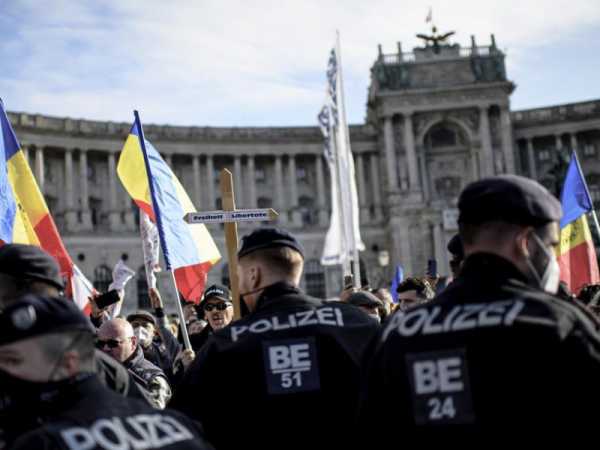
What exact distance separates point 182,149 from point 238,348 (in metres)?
55.5

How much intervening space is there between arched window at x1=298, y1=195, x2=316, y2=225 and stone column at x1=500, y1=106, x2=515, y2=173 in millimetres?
14807

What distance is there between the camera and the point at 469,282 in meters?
3.59

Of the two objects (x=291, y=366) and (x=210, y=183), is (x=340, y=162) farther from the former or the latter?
(x=210, y=183)

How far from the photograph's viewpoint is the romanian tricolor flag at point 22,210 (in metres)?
10.0

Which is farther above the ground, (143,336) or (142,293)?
(142,293)

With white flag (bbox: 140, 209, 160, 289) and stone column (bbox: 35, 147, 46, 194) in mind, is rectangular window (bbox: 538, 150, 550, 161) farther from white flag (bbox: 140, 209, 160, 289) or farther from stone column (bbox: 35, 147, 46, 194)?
white flag (bbox: 140, 209, 160, 289)

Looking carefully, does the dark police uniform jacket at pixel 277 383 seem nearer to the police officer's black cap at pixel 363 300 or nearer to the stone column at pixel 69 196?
the police officer's black cap at pixel 363 300

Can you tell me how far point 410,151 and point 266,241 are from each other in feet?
181

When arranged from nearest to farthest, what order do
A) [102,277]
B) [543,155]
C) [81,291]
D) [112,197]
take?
[81,291] < [102,277] < [112,197] < [543,155]

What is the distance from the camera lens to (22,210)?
10258 millimetres

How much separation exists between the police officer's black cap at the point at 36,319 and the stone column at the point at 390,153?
5563 cm

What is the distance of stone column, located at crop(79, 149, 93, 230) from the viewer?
183ft

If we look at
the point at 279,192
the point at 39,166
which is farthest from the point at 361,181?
the point at 39,166

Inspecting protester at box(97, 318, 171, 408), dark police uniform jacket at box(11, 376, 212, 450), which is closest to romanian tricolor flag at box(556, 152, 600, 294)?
protester at box(97, 318, 171, 408)
